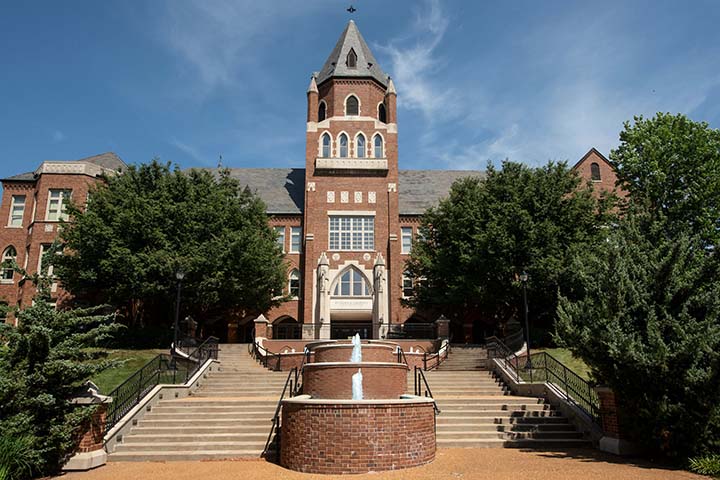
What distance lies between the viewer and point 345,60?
39.3 m

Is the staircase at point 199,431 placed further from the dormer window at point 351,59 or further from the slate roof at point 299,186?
the dormer window at point 351,59

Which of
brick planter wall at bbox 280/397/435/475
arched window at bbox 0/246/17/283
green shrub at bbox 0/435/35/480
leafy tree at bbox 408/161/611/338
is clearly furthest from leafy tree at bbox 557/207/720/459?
arched window at bbox 0/246/17/283

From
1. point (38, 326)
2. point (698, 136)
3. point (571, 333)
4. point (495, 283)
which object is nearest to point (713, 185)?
point (698, 136)

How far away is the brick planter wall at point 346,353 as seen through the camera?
59.1 feet

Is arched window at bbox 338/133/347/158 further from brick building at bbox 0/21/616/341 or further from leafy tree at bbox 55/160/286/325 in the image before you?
leafy tree at bbox 55/160/286/325

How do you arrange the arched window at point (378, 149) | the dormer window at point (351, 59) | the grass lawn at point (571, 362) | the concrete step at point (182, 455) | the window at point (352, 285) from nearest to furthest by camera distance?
the concrete step at point (182, 455)
the grass lawn at point (571, 362)
the window at point (352, 285)
the arched window at point (378, 149)
the dormer window at point (351, 59)

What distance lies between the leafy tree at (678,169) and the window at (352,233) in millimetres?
15153

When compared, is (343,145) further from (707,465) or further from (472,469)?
(707,465)

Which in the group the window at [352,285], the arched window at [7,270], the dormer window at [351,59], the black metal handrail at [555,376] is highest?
the dormer window at [351,59]

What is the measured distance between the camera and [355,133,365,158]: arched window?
3688cm

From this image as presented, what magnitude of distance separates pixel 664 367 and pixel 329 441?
21.4 feet

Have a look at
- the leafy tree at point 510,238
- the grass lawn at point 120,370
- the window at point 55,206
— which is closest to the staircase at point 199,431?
the grass lawn at point 120,370

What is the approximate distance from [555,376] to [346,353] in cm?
656

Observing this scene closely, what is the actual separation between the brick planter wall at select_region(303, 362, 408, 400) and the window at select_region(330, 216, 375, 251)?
2020cm
